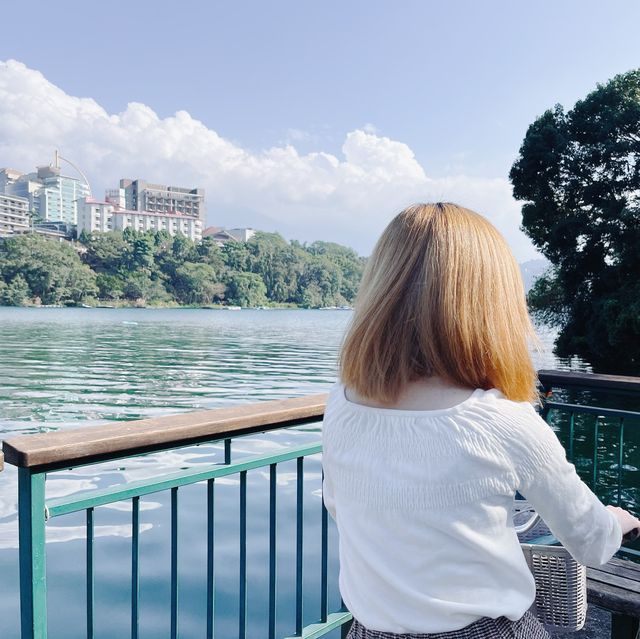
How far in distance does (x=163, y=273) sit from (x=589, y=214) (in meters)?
81.1

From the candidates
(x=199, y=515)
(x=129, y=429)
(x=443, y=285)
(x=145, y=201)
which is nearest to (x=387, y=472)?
(x=443, y=285)

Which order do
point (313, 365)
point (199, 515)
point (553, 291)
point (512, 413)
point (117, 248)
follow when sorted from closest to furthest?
point (512, 413) → point (199, 515) → point (553, 291) → point (313, 365) → point (117, 248)

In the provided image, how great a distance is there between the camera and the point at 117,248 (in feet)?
317

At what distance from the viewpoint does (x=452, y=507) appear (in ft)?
3.45

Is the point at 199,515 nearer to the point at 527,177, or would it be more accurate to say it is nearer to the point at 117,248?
the point at 527,177

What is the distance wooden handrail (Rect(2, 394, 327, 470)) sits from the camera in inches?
54.6

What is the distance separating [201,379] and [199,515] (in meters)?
15.7

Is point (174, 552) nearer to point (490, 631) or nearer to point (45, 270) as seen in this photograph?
point (490, 631)

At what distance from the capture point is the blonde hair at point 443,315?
1078 mm

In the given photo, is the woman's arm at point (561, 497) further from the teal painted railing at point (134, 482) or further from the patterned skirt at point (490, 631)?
the teal painted railing at point (134, 482)

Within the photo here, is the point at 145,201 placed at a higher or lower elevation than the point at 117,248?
higher

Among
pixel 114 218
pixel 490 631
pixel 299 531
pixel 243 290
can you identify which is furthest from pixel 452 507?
pixel 114 218

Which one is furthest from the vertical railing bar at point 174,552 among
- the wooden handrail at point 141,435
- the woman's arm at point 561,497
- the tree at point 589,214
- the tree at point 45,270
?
the tree at point 45,270

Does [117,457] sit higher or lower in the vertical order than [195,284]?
lower
